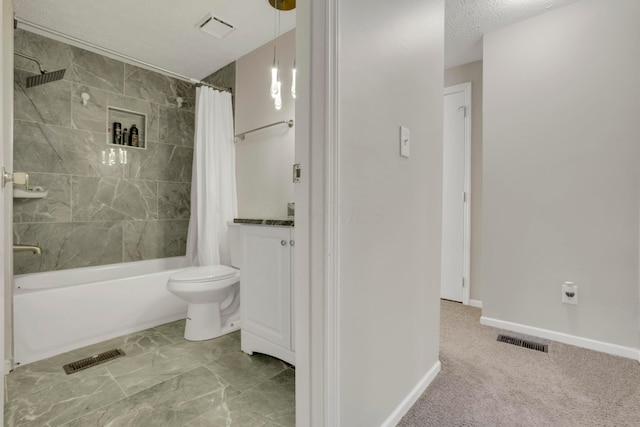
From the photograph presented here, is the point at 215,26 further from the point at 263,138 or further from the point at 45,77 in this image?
the point at 45,77

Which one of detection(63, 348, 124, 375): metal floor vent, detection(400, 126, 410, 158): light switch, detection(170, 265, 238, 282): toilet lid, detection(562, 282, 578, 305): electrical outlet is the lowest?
detection(63, 348, 124, 375): metal floor vent

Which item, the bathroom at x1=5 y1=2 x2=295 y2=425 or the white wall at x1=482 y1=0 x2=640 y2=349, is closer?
the white wall at x1=482 y1=0 x2=640 y2=349

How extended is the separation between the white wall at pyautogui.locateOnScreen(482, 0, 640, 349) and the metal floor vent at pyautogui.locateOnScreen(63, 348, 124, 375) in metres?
2.68

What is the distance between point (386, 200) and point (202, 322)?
1.66 meters

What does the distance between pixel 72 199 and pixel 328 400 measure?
2818 millimetres

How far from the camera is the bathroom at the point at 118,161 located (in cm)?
244

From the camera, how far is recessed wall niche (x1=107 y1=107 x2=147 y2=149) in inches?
112

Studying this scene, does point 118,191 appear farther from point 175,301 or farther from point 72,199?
point 175,301

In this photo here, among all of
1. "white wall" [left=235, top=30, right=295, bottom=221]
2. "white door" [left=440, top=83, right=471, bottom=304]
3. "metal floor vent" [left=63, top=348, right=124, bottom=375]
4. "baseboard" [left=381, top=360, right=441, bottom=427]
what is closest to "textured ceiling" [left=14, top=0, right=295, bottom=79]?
"white wall" [left=235, top=30, right=295, bottom=221]

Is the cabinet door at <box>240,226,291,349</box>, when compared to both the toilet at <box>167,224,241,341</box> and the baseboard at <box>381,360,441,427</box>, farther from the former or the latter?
the baseboard at <box>381,360,441,427</box>

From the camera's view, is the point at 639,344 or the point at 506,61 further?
the point at 506,61

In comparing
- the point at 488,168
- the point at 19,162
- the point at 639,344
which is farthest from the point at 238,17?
the point at 639,344

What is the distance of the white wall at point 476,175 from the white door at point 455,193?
52 millimetres

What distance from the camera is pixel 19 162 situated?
2.39 metres
